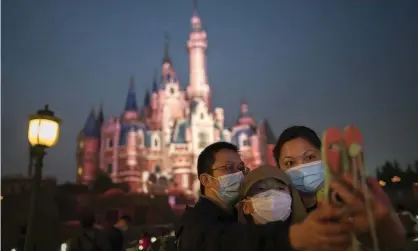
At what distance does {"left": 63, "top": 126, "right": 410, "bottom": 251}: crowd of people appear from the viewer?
463mm

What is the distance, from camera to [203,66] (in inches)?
632

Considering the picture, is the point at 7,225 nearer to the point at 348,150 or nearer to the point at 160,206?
the point at 160,206

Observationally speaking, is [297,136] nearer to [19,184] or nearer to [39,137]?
[39,137]

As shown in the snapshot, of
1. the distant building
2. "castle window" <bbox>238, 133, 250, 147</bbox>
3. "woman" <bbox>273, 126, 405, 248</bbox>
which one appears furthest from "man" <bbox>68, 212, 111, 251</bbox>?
"castle window" <bbox>238, 133, 250, 147</bbox>

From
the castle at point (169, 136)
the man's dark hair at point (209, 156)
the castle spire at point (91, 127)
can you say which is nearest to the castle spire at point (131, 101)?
the castle at point (169, 136)

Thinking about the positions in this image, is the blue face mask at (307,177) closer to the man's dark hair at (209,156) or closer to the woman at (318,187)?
the woman at (318,187)

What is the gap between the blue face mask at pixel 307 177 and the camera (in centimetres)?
Result: 81

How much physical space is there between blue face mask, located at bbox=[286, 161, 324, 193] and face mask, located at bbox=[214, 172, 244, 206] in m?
0.14

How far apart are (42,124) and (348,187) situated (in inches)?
71.2

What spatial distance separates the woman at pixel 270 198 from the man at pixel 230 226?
43mm

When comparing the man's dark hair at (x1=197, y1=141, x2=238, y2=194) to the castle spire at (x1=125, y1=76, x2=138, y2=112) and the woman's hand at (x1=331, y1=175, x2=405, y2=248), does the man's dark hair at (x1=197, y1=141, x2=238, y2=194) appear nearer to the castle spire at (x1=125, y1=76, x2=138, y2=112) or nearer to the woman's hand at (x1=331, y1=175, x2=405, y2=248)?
the woman's hand at (x1=331, y1=175, x2=405, y2=248)

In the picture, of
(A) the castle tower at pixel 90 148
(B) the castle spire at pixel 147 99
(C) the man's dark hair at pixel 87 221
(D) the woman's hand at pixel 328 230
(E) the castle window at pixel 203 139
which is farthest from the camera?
(B) the castle spire at pixel 147 99

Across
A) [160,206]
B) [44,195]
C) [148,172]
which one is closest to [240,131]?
[148,172]

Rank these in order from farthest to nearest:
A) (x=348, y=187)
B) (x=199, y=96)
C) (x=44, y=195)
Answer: (x=199, y=96) < (x=44, y=195) < (x=348, y=187)
